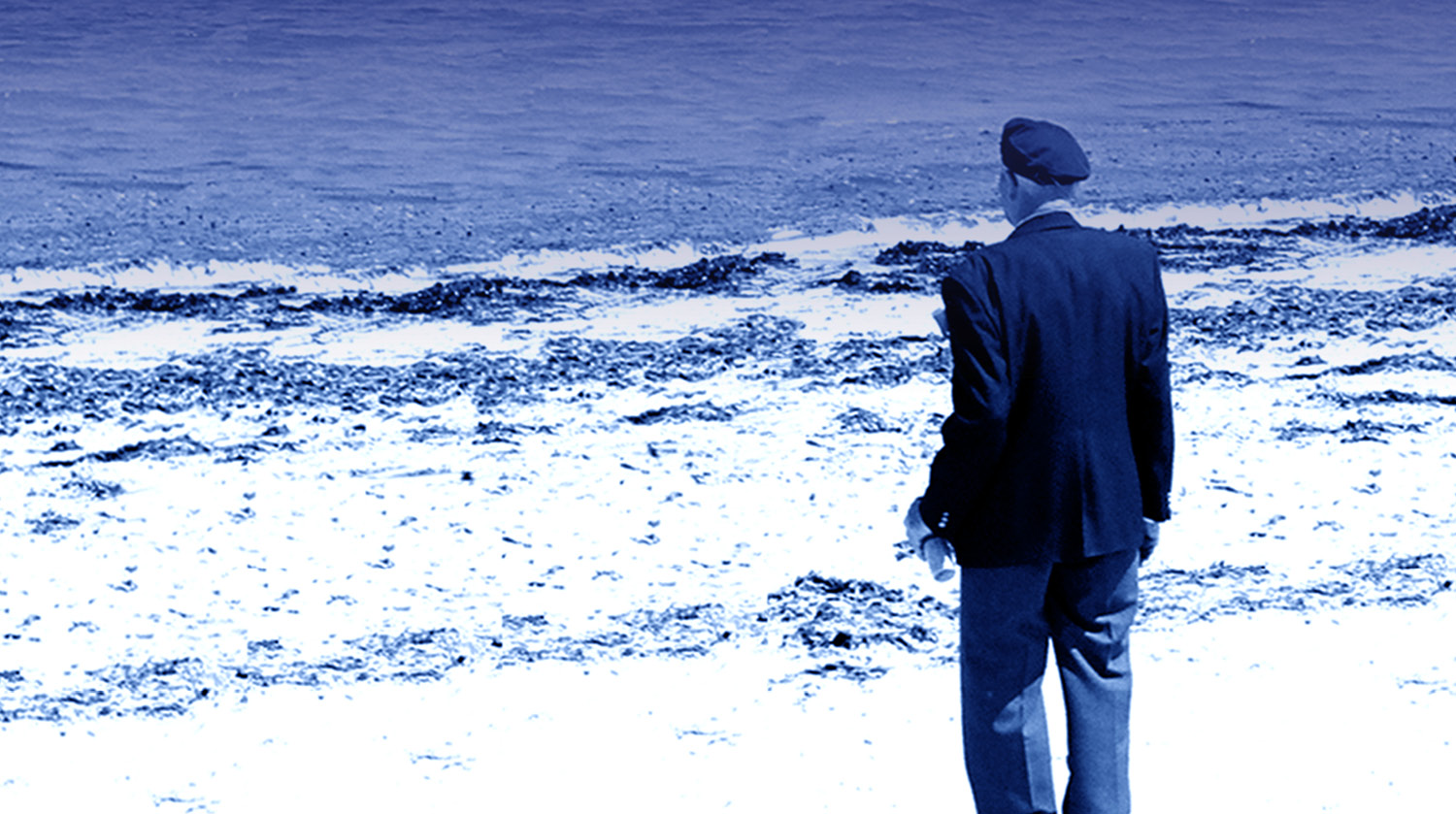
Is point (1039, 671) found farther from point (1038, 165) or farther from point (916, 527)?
point (1038, 165)

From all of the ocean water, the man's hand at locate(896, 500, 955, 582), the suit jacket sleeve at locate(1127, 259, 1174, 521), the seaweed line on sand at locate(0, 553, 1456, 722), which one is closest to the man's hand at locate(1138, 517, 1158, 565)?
the suit jacket sleeve at locate(1127, 259, 1174, 521)

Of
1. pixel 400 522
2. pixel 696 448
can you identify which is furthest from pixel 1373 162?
pixel 400 522

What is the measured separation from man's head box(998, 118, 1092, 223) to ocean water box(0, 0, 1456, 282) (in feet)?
32.5

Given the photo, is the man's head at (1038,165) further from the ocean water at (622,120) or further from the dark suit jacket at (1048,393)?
the ocean water at (622,120)

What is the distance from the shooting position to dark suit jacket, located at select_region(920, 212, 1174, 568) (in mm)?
2707

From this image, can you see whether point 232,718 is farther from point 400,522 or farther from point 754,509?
point 754,509

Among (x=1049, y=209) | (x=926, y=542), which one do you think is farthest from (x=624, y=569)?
(x=1049, y=209)

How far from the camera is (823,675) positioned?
420 centimetres

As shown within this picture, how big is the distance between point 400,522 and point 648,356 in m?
2.84

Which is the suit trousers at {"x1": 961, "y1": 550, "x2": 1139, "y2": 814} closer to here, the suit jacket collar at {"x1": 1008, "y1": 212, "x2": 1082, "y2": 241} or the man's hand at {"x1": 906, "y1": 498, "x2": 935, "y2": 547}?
the man's hand at {"x1": 906, "y1": 498, "x2": 935, "y2": 547}

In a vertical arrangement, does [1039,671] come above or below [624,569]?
above

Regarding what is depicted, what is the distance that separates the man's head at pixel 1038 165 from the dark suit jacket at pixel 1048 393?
5cm

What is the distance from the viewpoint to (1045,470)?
2.83 metres

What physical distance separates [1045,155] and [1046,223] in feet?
0.41
